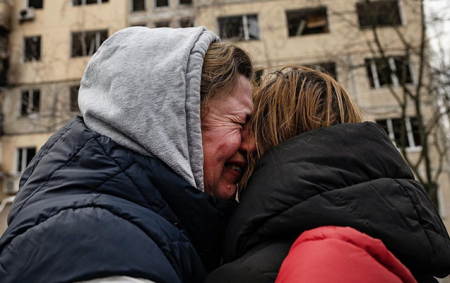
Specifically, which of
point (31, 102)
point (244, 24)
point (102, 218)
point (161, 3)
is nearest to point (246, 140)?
point (102, 218)

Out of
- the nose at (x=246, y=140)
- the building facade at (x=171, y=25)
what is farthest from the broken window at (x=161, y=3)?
the nose at (x=246, y=140)

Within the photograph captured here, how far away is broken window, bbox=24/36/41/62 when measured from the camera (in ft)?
52.3

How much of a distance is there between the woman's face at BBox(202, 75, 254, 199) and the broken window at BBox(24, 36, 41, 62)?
53.6ft

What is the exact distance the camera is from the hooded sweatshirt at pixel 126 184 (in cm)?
101

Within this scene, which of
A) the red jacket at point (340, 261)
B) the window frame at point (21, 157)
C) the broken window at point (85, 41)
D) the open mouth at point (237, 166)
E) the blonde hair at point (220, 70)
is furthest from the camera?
the window frame at point (21, 157)

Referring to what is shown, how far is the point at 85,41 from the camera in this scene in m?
15.8

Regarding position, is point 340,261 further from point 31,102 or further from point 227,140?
point 31,102

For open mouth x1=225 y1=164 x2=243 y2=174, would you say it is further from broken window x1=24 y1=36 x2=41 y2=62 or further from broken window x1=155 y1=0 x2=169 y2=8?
broken window x1=24 y1=36 x2=41 y2=62

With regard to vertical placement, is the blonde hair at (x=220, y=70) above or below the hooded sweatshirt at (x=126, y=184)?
above

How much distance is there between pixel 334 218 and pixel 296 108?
1.79ft

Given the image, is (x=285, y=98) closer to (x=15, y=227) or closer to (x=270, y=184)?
(x=270, y=184)

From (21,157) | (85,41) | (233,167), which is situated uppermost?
(85,41)

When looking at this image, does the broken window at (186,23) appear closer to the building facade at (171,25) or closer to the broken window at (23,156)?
the building facade at (171,25)

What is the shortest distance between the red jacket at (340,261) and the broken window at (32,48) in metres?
17.2
